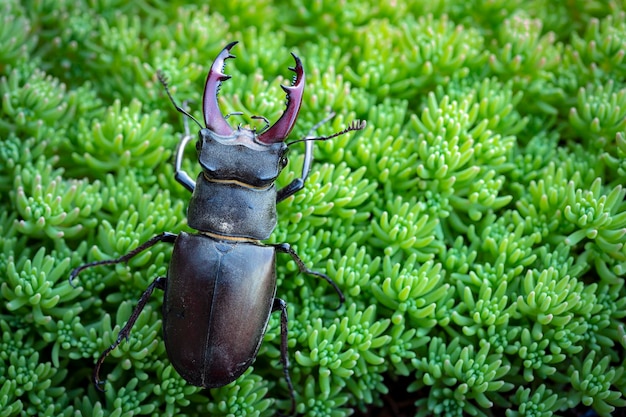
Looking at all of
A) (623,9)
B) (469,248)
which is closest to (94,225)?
(469,248)

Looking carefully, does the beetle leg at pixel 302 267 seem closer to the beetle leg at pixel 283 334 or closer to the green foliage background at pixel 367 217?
the green foliage background at pixel 367 217

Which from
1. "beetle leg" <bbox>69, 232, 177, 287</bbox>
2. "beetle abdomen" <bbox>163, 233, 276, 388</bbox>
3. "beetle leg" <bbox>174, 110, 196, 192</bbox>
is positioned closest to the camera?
"beetle abdomen" <bbox>163, 233, 276, 388</bbox>

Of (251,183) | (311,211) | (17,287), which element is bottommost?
(17,287)

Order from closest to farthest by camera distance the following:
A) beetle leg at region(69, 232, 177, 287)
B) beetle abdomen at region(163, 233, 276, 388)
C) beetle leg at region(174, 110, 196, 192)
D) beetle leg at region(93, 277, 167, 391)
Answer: beetle abdomen at region(163, 233, 276, 388) < beetle leg at region(93, 277, 167, 391) < beetle leg at region(69, 232, 177, 287) < beetle leg at region(174, 110, 196, 192)

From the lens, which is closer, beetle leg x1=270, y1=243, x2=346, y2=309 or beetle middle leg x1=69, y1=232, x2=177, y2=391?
beetle middle leg x1=69, y1=232, x2=177, y2=391

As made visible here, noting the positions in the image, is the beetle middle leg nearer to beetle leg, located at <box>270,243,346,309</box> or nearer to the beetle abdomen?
the beetle abdomen

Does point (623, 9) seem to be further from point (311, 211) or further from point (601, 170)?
point (311, 211)

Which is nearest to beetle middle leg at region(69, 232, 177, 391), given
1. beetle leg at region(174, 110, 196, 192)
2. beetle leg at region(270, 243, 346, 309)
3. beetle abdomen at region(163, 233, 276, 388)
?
beetle abdomen at region(163, 233, 276, 388)
